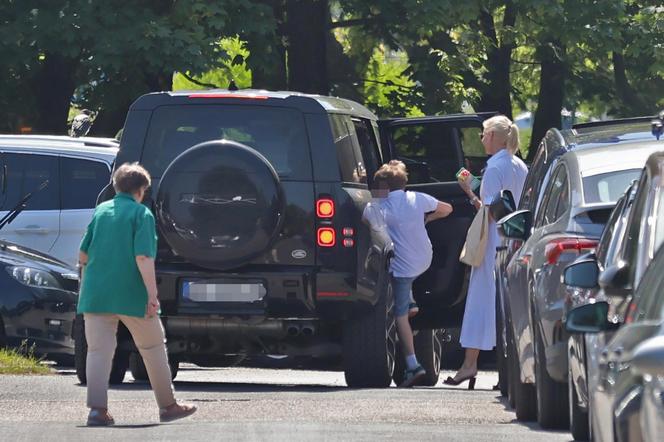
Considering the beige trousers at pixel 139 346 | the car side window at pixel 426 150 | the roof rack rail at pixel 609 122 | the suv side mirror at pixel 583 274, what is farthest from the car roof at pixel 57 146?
the suv side mirror at pixel 583 274

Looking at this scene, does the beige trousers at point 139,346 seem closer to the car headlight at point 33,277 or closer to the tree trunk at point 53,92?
the car headlight at point 33,277

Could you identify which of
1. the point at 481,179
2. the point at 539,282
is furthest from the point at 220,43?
the point at 539,282

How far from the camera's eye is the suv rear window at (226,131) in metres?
11.9

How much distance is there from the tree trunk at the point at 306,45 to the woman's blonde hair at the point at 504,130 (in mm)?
11498

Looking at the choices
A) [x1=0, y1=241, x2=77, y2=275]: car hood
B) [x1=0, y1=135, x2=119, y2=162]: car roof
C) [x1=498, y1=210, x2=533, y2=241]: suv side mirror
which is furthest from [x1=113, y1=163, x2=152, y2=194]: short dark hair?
[x1=0, y1=135, x2=119, y2=162]: car roof

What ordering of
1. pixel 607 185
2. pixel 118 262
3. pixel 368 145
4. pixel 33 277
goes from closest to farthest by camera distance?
pixel 607 185, pixel 118 262, pixel 368 145, pixel 33 277

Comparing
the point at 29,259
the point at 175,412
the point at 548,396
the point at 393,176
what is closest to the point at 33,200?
the point at 29,259

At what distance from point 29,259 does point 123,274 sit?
19.3 feet

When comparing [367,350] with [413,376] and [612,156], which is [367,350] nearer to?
[413,376]

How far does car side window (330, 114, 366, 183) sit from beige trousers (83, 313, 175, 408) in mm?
2405

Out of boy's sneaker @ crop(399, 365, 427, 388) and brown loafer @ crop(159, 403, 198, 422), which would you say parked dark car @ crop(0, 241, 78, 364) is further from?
brown loafer @ crop(159, 403, 198, 422)

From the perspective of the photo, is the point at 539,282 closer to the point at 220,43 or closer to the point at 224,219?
the point at 224,219

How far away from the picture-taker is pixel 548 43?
25859 millimetres

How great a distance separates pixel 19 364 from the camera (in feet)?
44.7
